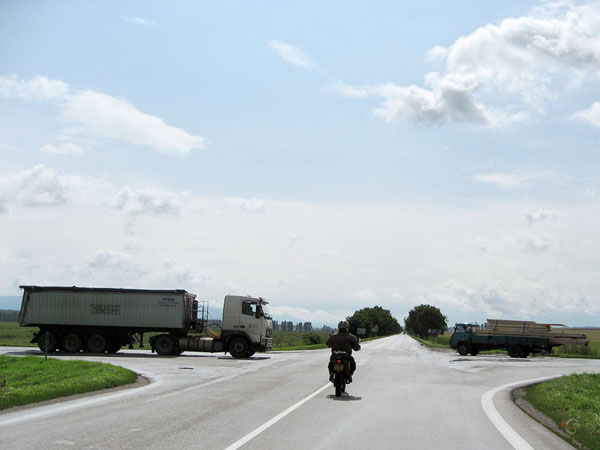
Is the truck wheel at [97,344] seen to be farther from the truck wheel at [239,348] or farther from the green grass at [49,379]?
the green grass at [49,379]

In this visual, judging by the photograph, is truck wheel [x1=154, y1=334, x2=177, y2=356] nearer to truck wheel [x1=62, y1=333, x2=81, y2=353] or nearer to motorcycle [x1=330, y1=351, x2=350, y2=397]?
truck wheel [x1=62, y1=333, x2=81, y2=353]

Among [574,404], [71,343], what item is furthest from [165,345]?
[574,404]

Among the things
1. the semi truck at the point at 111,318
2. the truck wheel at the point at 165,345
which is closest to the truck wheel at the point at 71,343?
the semi truck at the point at 111,318

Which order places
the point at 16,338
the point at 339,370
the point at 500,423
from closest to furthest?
the point at 500,423
the point at 339,370
the point at 16,338

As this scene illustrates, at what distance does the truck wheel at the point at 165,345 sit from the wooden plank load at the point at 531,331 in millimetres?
20888

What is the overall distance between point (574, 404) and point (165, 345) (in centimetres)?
2298

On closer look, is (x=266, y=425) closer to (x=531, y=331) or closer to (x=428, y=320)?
(x=531, y=331)

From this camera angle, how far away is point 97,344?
31828mm

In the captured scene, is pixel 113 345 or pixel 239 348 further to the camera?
pixel 113 345

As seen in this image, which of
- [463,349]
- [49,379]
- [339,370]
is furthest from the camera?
[463,349]

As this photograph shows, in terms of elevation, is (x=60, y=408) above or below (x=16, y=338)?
below

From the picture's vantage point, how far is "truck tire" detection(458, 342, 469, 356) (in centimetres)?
4088

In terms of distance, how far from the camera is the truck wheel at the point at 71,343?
104 feet

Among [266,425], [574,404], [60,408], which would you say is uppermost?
[574,404]
